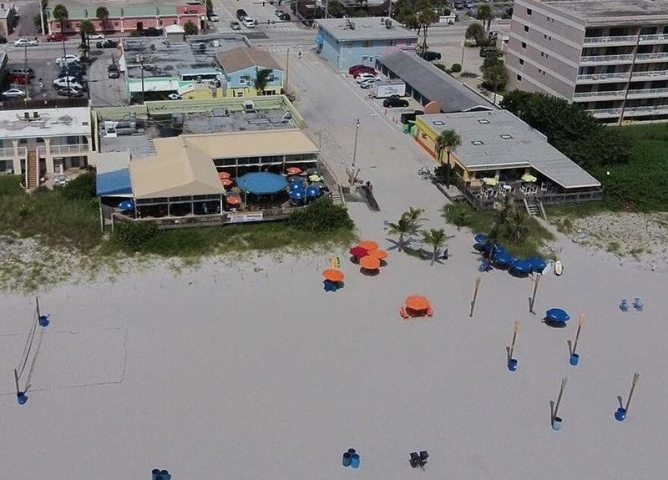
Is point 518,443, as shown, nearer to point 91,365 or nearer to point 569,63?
point 91,365

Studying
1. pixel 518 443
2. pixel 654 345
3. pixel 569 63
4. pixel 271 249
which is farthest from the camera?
pixel 569 63

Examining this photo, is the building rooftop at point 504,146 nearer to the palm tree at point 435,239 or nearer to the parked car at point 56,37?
the palm tree at point 435,239

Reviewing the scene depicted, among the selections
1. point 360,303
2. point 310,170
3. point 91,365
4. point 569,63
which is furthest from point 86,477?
point 569,63

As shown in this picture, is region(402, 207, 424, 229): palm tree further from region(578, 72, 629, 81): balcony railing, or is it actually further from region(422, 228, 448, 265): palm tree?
region(578, 72, 629, 81): balcony railing

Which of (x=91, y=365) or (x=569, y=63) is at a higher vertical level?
(x=569, y=63)

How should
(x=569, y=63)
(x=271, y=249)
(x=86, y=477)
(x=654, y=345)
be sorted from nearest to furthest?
(x=86, y=477)
(x=654, y=345)
(x=271, y=249)
(x=569, y=63)
